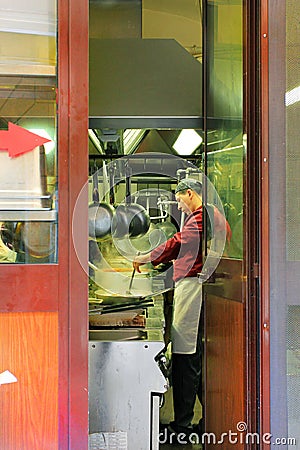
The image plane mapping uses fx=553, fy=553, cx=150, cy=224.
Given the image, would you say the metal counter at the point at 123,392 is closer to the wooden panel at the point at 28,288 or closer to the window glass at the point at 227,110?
the window glass at the point at 227,110

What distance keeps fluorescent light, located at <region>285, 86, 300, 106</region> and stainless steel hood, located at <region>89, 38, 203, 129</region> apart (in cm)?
137

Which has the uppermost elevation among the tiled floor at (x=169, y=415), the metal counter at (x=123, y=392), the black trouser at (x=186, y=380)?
the metal counter at (x=123, y=392)

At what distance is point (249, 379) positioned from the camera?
175 centimetres

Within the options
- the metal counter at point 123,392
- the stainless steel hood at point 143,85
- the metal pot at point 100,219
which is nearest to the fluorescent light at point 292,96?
the metal counter at point 123,392

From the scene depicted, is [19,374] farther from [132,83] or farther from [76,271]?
[132,83]

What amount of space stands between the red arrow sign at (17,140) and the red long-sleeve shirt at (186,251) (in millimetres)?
1793

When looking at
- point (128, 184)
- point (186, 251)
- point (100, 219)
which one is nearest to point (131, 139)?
point (128, 184)

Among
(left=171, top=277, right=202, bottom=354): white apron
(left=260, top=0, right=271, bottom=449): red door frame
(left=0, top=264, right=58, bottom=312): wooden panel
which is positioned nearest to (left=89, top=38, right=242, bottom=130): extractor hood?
(left=171, top=277, right=202, bottom=354): white apron

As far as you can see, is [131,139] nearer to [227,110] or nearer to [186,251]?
[186,251]

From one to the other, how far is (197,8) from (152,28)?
0.37 meters

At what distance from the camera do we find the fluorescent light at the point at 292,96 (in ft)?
5.18

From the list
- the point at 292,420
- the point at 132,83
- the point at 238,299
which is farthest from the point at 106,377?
the point at 132,83

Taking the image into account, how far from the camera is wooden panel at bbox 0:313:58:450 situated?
58.6 inches

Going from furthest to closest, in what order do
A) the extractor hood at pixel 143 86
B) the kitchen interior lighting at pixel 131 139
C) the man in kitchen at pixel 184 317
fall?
the kitchen interior lighting at pixel 131 139 → the man in kitchen at pixel 184 317 → the extractor hood at pixel 143 86
